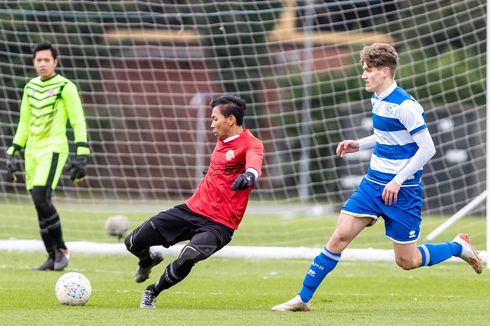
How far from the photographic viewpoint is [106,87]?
17.9m

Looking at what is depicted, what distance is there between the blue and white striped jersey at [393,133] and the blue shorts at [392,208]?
6 cm

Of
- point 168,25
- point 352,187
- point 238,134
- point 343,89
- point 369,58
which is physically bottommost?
point 352,187

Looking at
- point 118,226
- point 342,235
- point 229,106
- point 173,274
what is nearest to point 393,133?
point 342,235

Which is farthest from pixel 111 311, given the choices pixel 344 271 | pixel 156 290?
pixel 344 271

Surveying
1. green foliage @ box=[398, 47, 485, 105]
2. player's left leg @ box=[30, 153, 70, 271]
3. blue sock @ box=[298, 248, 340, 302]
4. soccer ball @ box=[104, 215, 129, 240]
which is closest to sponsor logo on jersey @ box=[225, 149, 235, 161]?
blue sock @ box=[298, 248, 340, 302]

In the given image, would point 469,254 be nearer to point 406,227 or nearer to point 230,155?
point 406,227

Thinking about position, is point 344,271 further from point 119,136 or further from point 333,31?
point 119,136

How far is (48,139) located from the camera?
1041 cm

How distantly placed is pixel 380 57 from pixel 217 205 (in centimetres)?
145

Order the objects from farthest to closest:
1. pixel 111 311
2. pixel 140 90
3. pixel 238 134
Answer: pixel 140 90, pixel 238 134, pixel 111 311

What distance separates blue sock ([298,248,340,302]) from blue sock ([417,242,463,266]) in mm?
675

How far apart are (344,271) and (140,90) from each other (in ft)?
28.6

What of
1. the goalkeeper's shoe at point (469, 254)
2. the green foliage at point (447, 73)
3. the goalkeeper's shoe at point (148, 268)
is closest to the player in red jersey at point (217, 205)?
the goalkeeper's shoe at point (148, 268)

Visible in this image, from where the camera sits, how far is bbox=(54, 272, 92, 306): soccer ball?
7477mm
